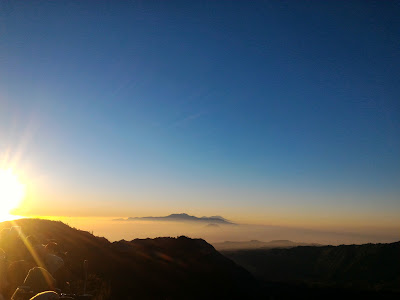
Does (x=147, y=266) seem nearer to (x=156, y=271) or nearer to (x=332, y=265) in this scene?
(x=156, y=271)

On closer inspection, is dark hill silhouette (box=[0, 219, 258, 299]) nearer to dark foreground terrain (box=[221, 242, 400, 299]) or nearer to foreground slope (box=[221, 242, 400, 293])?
dark foreground terrain (box=[221, 242, 400, 299])

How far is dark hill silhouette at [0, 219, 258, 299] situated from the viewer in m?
36.5

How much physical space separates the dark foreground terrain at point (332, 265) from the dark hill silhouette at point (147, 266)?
85.0ft

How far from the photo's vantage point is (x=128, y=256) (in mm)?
47188

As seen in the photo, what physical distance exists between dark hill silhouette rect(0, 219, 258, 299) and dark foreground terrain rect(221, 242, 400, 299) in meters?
25.9

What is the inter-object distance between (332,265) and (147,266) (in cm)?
8888

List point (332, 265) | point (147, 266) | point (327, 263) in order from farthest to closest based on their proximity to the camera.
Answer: point (327, 263)
point (332, 265)
point (147, 266)

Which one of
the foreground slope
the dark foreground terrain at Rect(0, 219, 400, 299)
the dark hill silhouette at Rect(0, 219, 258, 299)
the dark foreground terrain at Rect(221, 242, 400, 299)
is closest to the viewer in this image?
the dark foreground terrain at Rect(0, 219, 400, 299)

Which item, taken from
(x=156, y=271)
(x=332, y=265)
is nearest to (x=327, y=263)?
(x=332, y=265)

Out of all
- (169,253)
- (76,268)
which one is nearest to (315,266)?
(169,253)

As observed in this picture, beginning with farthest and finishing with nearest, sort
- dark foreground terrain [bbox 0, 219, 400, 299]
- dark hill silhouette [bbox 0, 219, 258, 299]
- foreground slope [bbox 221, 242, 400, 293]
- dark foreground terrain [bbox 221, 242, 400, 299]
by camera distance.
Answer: foreground slope [bbox 221, 242, 400, 293] → dark foreground terrain [bbox 221, 242, 400, 299] → dark hill silhouette [bbox 0, 219, 258, 299] → dark foreground terrain [bbox 0, 219, 400, 299]

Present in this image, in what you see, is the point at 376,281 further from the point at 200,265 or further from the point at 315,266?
the point at 200,265

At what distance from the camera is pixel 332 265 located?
112625mm

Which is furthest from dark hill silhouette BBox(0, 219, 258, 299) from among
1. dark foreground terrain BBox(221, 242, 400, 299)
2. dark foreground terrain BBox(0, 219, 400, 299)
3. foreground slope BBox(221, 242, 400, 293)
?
foreground slope BBox(221, 242, 400, 293)
